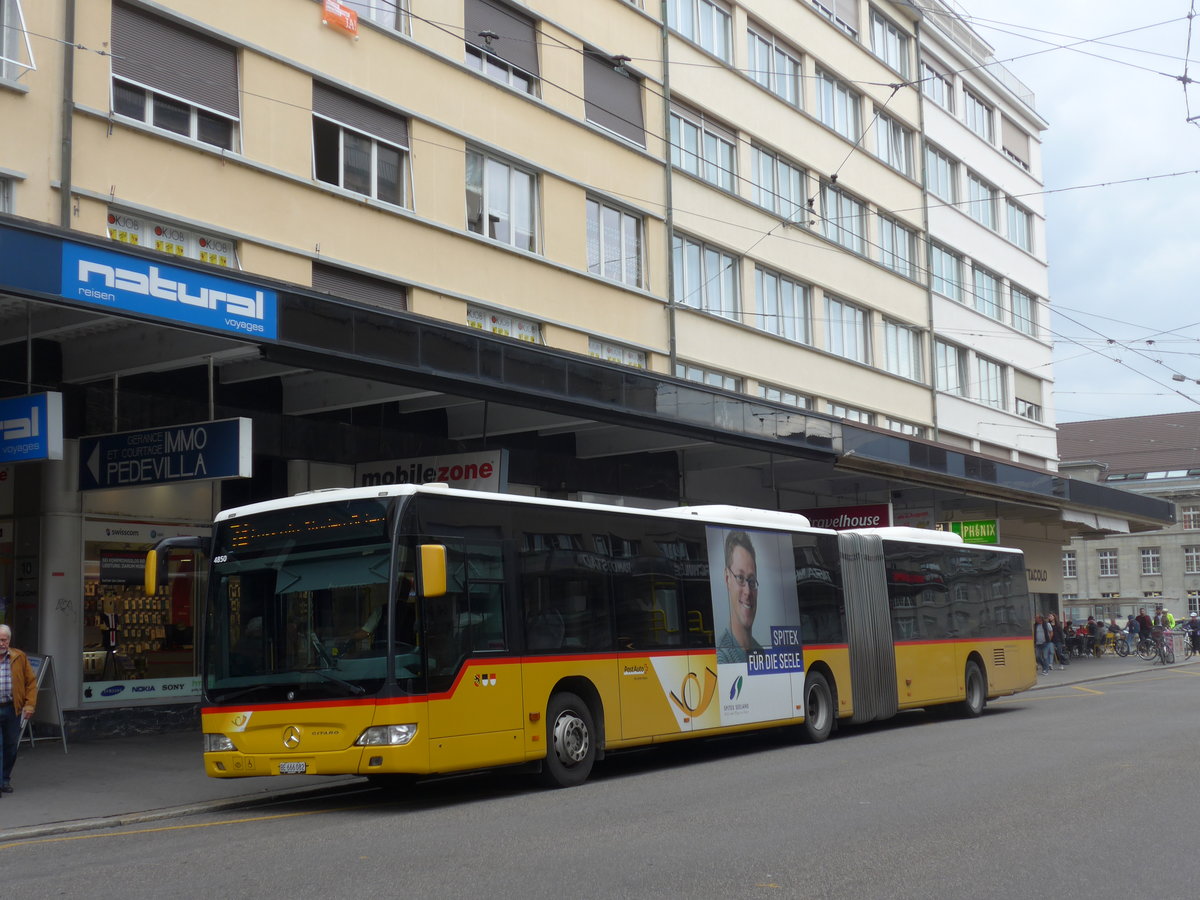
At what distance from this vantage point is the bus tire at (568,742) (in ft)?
→ 42.7

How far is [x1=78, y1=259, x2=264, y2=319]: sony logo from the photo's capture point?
12883mm

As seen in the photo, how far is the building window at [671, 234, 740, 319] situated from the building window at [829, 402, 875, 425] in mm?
5542

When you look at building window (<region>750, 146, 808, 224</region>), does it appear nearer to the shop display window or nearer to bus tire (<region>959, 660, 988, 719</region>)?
bus tire (<region>959, 660, 988, 719</region>)

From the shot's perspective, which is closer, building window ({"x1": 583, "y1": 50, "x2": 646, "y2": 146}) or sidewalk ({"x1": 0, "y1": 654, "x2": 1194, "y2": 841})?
sidewalk ({"x1": 0, "y1": 654, "x2": 1194, "y2": 841})

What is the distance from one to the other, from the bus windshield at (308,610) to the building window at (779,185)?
22.4 metres

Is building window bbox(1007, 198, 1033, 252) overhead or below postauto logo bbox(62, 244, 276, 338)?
overhead

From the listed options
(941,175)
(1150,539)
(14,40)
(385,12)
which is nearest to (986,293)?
(941,175)

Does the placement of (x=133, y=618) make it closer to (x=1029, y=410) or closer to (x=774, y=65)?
(x=774, y=65)

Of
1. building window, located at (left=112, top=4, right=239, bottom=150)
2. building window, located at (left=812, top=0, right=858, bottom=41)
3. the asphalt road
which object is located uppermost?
building window, located at (left=812, top=0, right=858, bottom=41)

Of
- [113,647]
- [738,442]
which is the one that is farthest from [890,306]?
[113,647]

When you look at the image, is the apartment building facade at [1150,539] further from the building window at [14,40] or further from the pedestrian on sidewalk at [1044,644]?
the building window at [14,40]

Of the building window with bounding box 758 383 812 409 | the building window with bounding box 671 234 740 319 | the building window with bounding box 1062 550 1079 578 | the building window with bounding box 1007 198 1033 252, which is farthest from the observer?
the building window with bounding box 1062 550 1079 578

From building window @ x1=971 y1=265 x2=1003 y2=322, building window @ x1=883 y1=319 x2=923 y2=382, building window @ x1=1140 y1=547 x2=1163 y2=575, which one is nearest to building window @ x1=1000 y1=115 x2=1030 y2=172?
building window @ x1=971 y1=265 x2=1003 y2=322

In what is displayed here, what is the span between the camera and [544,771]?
42.8 feet
